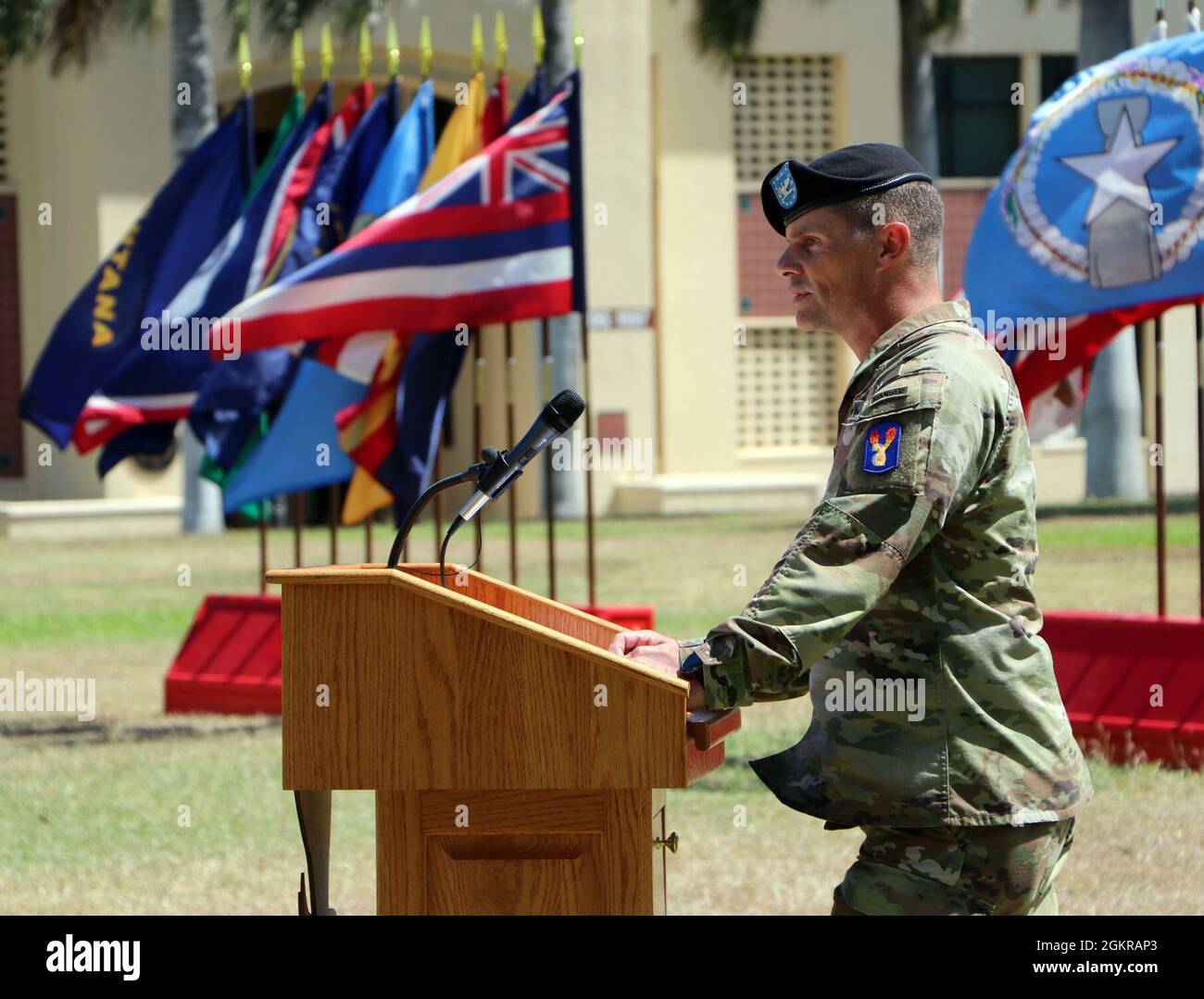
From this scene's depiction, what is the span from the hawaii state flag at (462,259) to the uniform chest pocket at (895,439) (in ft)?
21.8

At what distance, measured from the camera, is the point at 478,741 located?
3.18 meters

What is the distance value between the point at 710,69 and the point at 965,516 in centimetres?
2743

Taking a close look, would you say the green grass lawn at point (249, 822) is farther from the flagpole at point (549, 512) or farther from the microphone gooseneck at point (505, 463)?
the microphone gooseneck at point (505, 463)

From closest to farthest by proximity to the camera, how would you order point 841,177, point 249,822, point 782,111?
1. point 841,177
2. point 249,822
3. point 782,111

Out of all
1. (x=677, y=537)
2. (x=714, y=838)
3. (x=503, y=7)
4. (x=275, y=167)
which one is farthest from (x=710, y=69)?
(x=714, y=838)

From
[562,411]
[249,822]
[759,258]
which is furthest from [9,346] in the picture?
[562,411]

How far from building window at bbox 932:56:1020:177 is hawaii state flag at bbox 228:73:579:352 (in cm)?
2317

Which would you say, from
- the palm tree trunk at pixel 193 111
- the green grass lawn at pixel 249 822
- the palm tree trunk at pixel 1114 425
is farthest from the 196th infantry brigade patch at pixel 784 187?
the palm tree trunk at pixel 1114 425

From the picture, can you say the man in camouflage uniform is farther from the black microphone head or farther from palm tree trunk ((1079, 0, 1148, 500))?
palm tree trunk ((1079, 0, 1148, 500))

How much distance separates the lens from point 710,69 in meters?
29.7

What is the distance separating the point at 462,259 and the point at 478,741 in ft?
22.5

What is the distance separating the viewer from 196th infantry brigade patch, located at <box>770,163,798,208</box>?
10.8 feet

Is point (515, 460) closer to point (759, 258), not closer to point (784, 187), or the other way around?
point (784, 187)

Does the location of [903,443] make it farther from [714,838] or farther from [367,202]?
[367,202]
